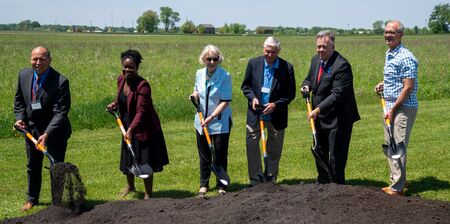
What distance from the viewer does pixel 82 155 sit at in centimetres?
995

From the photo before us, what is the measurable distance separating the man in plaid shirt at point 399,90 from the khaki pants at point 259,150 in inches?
55.1

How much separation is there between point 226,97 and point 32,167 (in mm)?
2495

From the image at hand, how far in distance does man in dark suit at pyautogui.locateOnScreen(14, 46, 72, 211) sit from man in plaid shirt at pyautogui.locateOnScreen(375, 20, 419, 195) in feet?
12.5

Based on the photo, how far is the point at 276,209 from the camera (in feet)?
17.0

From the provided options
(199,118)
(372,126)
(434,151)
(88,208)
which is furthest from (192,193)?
(372,126)

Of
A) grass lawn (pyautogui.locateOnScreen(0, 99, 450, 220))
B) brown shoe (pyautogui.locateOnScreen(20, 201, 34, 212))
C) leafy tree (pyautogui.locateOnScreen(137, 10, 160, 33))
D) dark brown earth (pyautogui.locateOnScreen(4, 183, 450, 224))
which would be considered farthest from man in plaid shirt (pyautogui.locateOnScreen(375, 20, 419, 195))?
leafy tree (pyautogui.locateOnScreen(137, 10, 160, 33))

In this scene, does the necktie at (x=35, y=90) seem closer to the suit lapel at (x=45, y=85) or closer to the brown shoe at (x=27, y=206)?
the suit lapel at (x=45, y=85)

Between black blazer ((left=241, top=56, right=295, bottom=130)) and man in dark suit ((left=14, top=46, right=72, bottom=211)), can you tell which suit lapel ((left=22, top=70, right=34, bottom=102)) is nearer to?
man in dark suit ((left=14, top=46, right=72, bottom=211))

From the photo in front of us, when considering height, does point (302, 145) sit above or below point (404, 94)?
below

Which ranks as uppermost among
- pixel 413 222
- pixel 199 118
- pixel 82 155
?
pixel 199 118

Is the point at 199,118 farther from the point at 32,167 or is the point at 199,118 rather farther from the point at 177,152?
the point at 177,152

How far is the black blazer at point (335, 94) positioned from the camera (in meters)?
6.54

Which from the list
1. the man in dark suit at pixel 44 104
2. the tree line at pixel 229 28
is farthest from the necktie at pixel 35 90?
the tree line at pixel 229 28

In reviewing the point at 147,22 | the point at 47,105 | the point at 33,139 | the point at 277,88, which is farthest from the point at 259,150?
the point at 147,22
